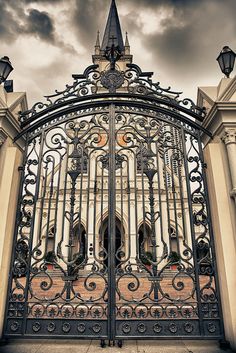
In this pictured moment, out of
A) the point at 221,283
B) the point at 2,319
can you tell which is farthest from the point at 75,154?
the point at 221,283

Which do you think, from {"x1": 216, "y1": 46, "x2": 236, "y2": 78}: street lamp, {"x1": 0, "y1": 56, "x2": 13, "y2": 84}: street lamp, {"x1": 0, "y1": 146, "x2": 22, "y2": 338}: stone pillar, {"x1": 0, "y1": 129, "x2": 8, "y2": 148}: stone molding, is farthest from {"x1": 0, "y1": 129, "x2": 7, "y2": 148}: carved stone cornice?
{"x1": 216, "y1": 46, "x2": 236, "y2": 78}: street lamp

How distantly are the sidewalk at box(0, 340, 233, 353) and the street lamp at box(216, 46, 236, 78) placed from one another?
3795 mm

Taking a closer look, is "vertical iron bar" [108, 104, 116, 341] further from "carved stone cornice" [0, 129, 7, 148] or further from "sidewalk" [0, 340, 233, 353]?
"carved stone cornice" [0, 129, 7, 148]

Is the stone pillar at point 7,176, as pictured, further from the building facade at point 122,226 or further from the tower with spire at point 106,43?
the tower with spire at point 106,43

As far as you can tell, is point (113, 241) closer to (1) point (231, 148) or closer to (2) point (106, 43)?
(1) point (231, 148)

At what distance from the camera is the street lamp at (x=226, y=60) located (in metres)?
3.74

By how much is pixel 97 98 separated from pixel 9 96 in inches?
54.7

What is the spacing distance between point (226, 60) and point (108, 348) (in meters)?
4.28

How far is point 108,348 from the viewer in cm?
291

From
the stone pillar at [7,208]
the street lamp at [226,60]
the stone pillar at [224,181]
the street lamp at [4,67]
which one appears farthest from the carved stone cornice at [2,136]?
the street lamp at [226,60]

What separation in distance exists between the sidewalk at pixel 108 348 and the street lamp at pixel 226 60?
12.5 feet

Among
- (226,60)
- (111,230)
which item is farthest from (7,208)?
(226,60)

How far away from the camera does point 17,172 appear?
3.74 metres

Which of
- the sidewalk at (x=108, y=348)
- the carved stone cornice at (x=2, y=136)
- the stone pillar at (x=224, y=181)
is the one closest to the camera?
the sidewalk at (x=108, y=348)
